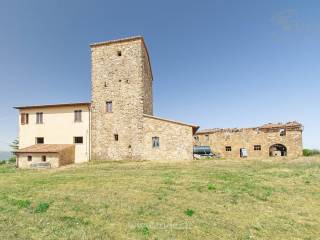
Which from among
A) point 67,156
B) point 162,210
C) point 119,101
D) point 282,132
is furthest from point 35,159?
point 282,132

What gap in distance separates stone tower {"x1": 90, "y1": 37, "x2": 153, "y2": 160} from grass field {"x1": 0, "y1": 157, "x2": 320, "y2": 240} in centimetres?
1199

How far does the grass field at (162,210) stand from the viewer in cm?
560

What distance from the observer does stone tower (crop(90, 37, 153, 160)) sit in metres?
23.1

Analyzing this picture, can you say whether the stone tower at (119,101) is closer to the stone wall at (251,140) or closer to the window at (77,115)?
the window at (77,115)

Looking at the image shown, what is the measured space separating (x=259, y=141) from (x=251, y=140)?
1251mm

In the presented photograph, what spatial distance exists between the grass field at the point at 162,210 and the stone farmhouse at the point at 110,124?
11.3 metres

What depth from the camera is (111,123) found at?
23.5 meters

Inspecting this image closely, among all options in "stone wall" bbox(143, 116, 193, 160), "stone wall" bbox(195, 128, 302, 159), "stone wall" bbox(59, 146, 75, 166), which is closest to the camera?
"stone wall" bbox(59, 146, 75, 166)

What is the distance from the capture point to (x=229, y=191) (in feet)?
31.3

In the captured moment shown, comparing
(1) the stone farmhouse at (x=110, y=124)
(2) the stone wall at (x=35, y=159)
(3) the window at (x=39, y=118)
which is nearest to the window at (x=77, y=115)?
(1) the stone farmhouse at (x=110, y=124)

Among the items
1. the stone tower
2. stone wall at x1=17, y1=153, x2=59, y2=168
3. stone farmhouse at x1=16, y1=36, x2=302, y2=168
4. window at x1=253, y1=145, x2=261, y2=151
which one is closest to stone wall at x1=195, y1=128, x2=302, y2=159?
window at x1=253, y1=145, x2=261, y2=151

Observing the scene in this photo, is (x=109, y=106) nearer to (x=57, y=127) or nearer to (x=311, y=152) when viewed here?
(x=57, y=127)

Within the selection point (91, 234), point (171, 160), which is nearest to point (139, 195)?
point (91, 234)

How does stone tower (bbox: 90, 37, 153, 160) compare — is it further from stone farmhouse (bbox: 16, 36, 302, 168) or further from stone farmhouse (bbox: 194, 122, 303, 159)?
stone farmhouse (bbox: 194, 122, 303, 159)
